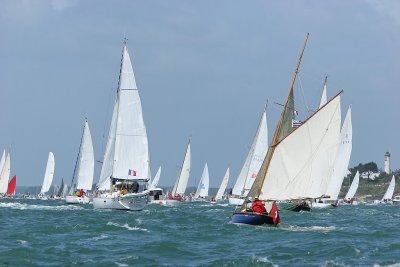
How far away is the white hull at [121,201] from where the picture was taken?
238 feet

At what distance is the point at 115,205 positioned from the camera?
239 feet

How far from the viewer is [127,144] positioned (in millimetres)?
76688

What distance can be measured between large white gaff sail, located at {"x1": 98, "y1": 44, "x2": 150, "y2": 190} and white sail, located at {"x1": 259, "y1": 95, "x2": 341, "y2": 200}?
83.9ft

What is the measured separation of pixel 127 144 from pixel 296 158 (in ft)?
89.5

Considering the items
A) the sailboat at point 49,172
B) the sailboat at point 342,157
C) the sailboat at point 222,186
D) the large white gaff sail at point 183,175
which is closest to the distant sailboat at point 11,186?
the sailboat at point 49,172

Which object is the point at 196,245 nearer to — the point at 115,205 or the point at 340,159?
the point at 115,205

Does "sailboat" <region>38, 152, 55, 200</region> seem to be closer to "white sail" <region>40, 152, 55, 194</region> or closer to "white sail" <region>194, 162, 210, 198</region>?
"white sail" <region>40, 152, 55, 194</region>

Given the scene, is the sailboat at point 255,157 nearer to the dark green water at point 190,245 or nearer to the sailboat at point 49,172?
the dark green water at point 190,245

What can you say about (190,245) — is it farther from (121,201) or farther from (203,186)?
(203,186)

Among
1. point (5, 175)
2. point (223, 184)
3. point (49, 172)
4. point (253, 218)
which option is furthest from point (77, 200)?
point (253, 218)

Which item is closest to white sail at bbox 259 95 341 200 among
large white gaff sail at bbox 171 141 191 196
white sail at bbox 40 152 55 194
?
large white gaff sail at bbox 171 141 191 196

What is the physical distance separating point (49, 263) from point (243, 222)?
66.4 ft

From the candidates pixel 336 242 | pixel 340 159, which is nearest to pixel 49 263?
pixel 336 242

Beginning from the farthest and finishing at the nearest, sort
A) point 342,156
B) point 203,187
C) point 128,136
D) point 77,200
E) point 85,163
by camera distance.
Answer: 1. point 203,187
2. point 85,163
3. point 342,156
4. point 77,200
5. point 128,136
